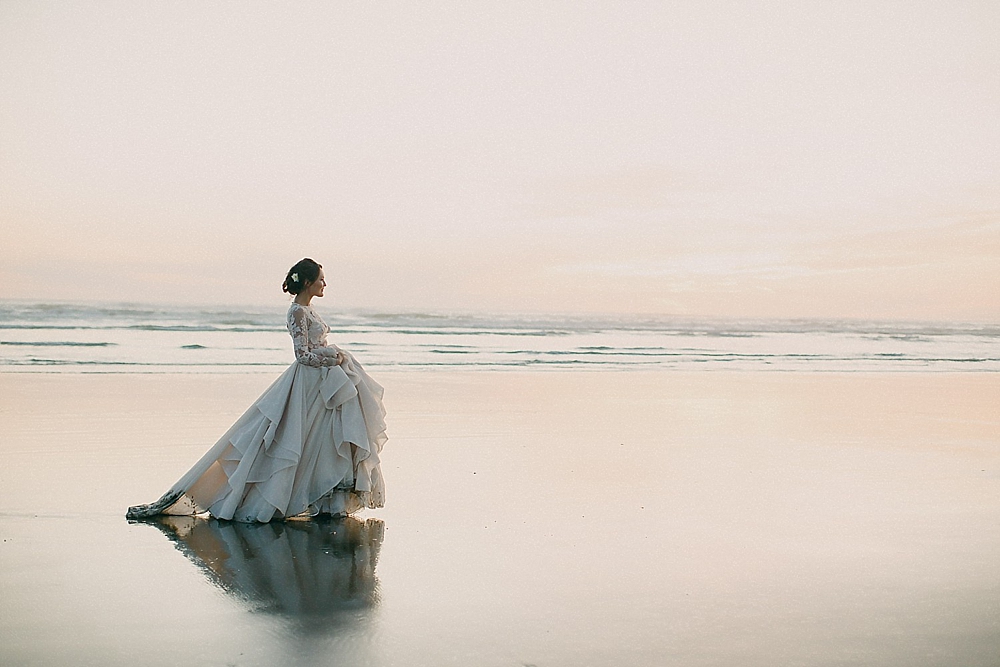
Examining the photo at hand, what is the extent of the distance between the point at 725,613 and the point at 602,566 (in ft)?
2.96

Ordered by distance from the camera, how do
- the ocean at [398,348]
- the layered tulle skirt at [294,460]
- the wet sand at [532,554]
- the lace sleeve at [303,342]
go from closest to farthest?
the wet sand at [532,554] → the layered tulle skirt at [294,460] → the lace sleeve at [303,342] → the ocean at [398,348]

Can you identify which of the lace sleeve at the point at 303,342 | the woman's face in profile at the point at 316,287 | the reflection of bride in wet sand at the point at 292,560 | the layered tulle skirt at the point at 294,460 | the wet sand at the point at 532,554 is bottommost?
the reflection of bride in wet sand at the point at 292,560

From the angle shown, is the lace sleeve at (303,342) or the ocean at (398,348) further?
the ocean at (398,348)

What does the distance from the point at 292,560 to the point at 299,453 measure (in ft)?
3.52

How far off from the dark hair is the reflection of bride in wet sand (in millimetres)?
1563

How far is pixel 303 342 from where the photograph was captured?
6.42 metres

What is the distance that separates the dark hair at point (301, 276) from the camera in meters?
6.43

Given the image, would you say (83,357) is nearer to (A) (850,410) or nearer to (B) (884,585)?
(A) (850,410)

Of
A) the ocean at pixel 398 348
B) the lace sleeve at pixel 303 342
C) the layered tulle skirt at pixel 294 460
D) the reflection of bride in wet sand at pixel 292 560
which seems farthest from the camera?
the ocean at pixel 398 348

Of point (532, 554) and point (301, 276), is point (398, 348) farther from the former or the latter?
point (532, 554)

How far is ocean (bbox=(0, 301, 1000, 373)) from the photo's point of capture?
19.7 meters

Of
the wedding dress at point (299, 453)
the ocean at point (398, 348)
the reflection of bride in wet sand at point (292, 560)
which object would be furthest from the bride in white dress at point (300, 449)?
the ocean at point (398, 348)

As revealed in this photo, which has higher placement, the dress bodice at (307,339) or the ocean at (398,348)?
the dress bodice at (307,339)

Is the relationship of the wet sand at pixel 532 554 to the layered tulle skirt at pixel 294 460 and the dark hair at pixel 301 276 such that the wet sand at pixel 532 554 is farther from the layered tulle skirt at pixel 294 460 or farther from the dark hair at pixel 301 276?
the dark hair at pixel 301 276
